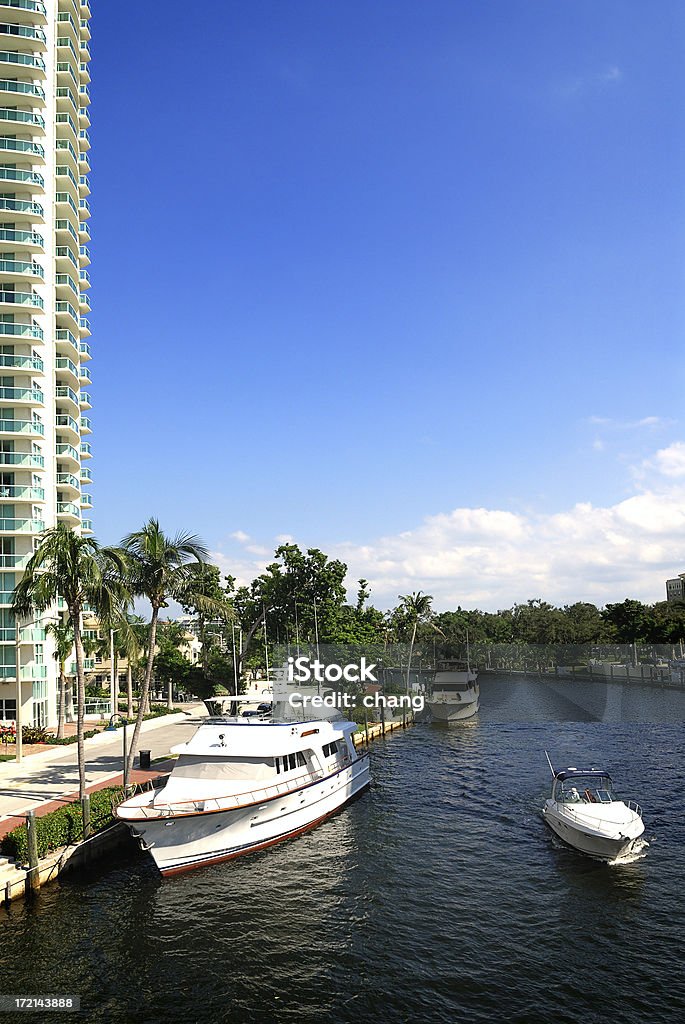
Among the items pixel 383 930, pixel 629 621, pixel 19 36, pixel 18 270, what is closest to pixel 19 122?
pixel 19 36

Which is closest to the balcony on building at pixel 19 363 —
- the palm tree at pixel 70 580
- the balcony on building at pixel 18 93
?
the balcony on building at pixel 18 93

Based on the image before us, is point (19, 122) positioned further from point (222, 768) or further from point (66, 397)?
point (222, 768)

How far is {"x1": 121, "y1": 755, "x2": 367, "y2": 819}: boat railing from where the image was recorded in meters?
27.8

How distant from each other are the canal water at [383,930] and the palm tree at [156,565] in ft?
35.6

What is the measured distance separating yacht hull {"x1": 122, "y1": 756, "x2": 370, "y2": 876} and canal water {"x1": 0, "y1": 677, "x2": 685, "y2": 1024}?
1.83ft

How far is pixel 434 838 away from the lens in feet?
108

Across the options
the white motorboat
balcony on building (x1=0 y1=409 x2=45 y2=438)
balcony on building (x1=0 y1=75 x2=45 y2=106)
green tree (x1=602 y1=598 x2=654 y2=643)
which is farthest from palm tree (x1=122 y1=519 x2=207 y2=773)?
green tree (x1=602 y1=598 x2=654 y2=643)

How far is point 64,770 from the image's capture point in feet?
136

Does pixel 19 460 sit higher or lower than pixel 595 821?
higher

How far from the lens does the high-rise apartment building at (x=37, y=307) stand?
2270 inches

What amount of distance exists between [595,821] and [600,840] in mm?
1059

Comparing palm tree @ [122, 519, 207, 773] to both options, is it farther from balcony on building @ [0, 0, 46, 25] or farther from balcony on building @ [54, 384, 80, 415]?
balcony on building @ [0, 0, 46, 25]

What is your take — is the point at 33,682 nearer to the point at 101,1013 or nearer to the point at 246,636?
the point at 246,636

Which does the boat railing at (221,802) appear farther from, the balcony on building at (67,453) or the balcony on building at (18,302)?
the balcony on building at (18,302)
